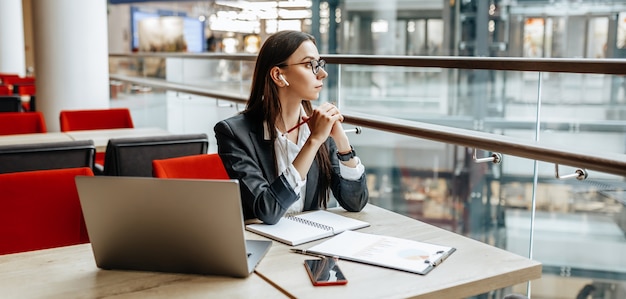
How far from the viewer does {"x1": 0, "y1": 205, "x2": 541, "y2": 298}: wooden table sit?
1437 mm

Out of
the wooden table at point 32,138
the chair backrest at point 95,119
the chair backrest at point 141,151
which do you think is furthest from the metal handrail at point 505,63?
the chair backrest at point 95,119

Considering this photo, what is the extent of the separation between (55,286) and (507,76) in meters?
14.1

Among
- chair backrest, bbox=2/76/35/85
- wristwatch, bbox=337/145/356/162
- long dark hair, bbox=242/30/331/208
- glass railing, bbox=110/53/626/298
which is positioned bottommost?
glass railing, bbox=110/53/626/298

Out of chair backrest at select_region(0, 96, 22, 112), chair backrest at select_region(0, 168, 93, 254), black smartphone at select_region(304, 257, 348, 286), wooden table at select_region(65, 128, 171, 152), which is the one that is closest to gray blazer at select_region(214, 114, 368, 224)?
black smartphone at select_region(304, 257, 348, 286)

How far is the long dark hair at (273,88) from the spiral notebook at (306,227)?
9.9 inches

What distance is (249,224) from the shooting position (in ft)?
6.63

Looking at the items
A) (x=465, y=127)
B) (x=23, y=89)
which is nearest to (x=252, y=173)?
(x=23, y=89)

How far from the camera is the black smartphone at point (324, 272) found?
147cm

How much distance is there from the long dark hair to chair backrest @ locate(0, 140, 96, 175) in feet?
3.63

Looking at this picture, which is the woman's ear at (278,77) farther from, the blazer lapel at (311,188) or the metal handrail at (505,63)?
the metal handrail at (505,63)

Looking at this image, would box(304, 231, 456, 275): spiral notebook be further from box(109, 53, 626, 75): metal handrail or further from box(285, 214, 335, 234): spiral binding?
box(109, 53, 626, 75): metal handrail

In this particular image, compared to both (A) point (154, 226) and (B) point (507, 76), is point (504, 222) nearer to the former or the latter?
(B) point (507, 76)

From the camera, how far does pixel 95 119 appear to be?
190 inches

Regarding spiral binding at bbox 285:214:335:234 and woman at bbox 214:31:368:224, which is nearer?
spiral binding at bbox 285:214:335:234
